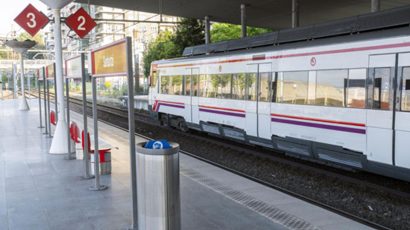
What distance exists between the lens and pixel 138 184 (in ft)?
14.8

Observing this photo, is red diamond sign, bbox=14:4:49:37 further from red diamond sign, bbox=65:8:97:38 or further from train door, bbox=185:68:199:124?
train door, bbox=185:68:199:124

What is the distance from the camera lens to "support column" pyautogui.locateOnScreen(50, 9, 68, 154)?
9.87 m

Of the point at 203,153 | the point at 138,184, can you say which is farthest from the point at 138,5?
the point at 138,184

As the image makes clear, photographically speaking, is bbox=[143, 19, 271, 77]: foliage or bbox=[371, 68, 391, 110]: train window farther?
bbox=[143, 19, 271, 77]: foliage

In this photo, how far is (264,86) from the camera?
11070 millimetres

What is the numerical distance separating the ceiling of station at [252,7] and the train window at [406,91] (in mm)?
15941

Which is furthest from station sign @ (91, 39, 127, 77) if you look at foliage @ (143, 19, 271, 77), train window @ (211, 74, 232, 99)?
foliage @ (143, 19, 271, 77)

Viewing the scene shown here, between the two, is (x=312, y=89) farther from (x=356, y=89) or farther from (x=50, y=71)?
(x=50, y=71)

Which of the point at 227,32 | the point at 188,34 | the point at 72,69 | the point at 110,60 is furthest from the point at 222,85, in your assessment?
the point at 227,32

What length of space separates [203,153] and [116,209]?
22.6 feet

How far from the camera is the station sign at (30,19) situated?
10781mm

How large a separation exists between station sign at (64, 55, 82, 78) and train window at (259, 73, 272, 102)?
4.91 metres

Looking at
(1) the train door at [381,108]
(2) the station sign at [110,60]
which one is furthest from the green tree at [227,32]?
(2) the station sign at [110,60]

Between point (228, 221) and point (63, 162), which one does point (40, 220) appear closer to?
point (228, 221)
